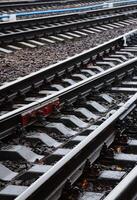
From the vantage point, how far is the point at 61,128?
6844 mm

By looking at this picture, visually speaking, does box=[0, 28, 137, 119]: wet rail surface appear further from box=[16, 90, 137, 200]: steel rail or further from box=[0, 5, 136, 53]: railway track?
box=[0, 5, 136, 53]: railway track

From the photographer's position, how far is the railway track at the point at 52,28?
13.8m

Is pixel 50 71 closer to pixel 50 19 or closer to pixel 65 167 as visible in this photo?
pixel 65 167

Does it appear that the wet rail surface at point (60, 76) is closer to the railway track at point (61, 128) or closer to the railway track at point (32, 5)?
the railway track at point (61, 128)

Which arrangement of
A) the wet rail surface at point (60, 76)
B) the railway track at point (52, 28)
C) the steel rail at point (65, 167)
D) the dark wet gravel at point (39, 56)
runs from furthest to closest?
the railway track at point (52, 28) → the dark wet gravel at point (39, 56) → the wet rail surface at point (60, 76) → the steel rail at point (65, 167)

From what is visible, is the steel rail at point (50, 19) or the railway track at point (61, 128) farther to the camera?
the steel rail at point (50, 19)

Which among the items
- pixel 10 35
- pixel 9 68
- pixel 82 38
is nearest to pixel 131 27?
pixel 82 38

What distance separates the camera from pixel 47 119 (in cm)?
726

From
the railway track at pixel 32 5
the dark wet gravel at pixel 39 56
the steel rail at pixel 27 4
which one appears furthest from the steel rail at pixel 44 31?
the steel rail at pixel 27 4

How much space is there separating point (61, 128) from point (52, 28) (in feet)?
28.8

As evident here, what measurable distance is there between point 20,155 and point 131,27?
12173 millimetres

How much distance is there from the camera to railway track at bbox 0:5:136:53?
541 inches

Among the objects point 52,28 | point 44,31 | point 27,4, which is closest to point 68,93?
point 44,31

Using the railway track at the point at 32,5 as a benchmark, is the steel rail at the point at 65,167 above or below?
above
